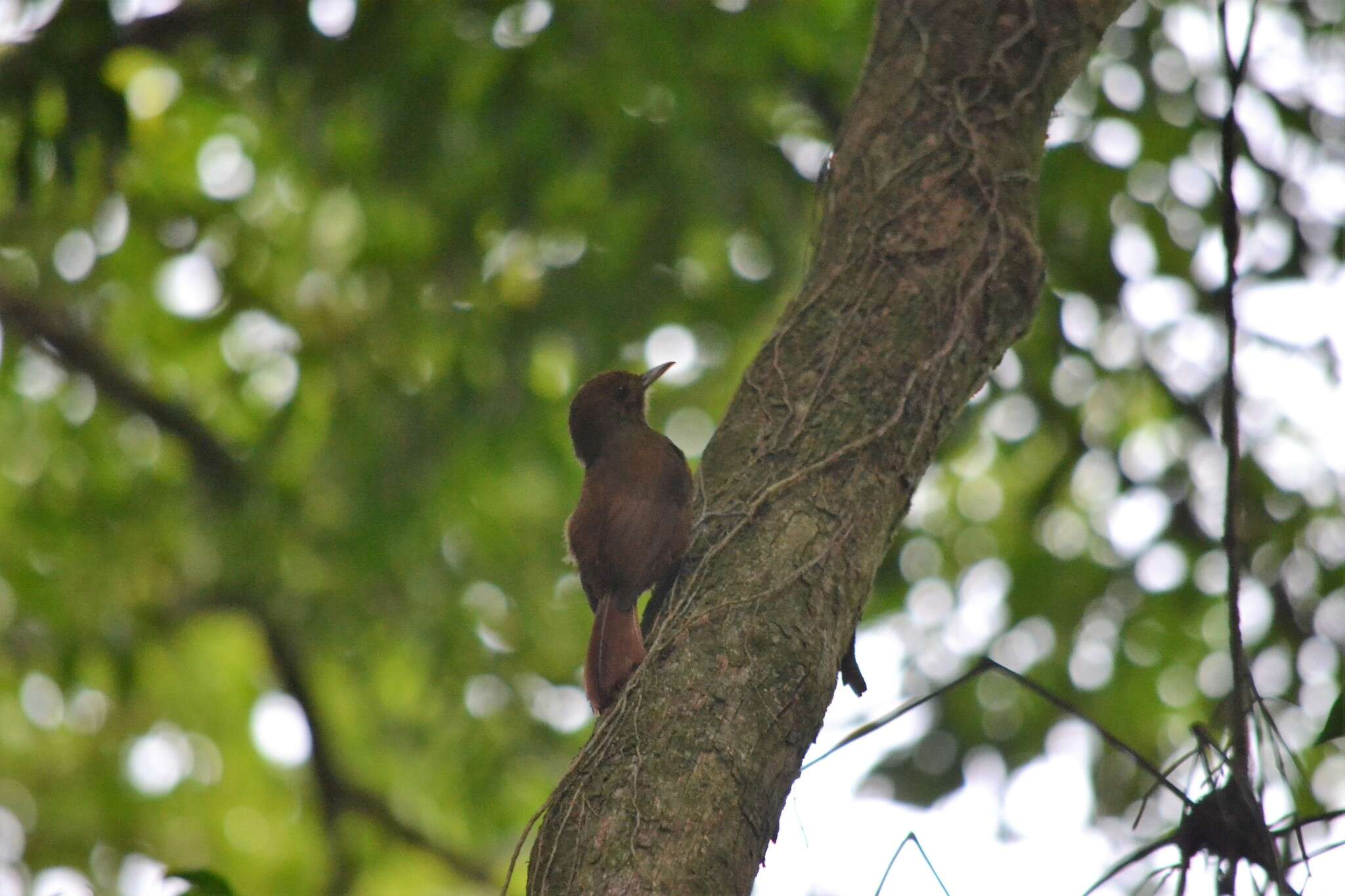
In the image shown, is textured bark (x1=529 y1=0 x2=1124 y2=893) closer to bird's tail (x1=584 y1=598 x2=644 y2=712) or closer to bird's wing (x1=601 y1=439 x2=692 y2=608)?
bird's tail (x1=584 y1=598 x2=644 y2=712)

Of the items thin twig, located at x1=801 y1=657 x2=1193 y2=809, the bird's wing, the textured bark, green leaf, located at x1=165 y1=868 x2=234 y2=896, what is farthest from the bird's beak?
green leaf, located at x1=165 y1=868 x2=234 y2=896

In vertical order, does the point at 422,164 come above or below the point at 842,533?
above

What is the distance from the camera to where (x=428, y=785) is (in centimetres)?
976

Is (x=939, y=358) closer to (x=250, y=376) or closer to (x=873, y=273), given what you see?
(x=873, y=273)

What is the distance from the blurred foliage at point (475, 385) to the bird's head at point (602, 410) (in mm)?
1765

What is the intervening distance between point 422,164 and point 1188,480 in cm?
391

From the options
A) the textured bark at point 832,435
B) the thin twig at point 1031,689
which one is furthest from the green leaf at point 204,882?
the thin twig at point 1031,689

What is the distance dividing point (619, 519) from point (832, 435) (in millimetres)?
995

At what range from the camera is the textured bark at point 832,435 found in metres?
2.39

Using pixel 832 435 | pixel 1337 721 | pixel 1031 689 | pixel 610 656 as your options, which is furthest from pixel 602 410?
pixel 1337 721

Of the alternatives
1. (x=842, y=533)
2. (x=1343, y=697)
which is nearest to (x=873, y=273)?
(x=842, y=533)

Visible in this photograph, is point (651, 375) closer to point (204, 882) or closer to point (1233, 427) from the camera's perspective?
point (1233, 427)

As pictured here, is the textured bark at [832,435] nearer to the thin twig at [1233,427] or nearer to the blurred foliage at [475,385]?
the thin twig at [1233,427]

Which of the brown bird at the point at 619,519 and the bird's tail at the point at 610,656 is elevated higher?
the brown bird at the point at 619,519
